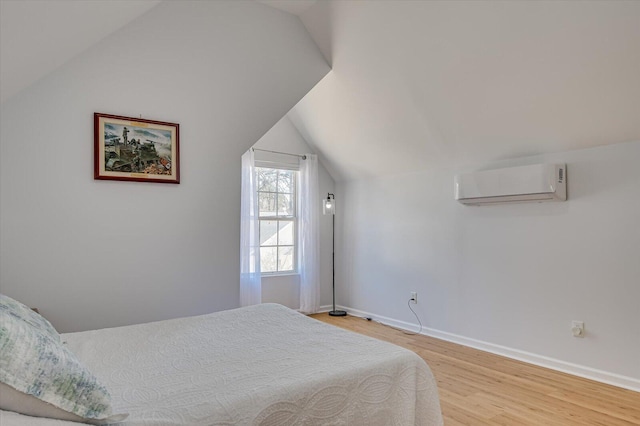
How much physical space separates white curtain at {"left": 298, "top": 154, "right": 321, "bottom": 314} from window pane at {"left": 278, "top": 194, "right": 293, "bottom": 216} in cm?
13

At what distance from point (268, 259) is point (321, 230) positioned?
0.84 meters

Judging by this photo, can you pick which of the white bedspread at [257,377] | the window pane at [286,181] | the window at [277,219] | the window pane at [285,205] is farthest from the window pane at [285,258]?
the white bedspread at [257,377]

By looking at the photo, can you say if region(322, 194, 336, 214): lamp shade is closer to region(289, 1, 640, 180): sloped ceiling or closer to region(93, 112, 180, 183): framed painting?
region(289, 1, 640, 180): sloped ceiling

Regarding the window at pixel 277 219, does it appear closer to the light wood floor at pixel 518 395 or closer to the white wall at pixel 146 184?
the white wall at pixel 146 184

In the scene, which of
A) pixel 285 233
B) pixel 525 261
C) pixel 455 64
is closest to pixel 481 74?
pixel 455 64

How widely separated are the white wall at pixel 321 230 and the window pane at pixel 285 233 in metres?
0.43

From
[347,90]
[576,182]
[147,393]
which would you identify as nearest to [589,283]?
[576,182]

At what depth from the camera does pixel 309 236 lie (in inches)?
209

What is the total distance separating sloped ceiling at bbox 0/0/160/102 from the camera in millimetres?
1784

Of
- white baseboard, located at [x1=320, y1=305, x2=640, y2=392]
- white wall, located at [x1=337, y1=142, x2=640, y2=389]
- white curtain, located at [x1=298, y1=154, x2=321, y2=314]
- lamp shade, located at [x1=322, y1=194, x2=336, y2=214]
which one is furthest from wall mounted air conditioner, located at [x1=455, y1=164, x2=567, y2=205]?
white curtain, located at [x1=298, y1=154, x2=321, y2=314]

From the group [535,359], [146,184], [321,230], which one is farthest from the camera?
[321,230]

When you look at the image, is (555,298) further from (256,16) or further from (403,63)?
(256,16)

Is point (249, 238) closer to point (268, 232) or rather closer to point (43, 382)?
A: point (268, 232)

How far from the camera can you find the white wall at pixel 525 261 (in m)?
2.95
